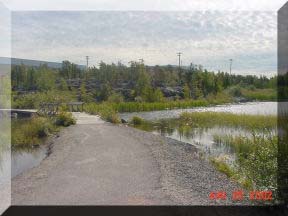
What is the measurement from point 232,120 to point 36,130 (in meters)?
10.1

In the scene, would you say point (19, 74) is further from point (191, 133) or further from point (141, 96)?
point (191, 133)

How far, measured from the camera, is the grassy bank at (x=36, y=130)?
15164 mm

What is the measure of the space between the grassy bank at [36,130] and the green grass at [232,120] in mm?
6917

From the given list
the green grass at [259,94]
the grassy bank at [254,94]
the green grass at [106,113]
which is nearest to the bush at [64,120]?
the green grass at [106,113]

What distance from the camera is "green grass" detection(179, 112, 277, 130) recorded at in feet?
57.8

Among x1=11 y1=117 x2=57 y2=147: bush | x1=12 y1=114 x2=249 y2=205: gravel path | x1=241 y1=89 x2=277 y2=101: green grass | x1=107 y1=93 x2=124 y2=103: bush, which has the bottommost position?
x1=12 y1=114 x2=249 y2=205: gravel path

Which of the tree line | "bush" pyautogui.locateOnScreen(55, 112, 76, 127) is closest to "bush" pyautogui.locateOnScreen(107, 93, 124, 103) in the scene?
the tree line

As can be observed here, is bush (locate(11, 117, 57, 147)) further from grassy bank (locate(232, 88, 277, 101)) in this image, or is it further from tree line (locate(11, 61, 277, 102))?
grassy bank (locate(232, 88, 277, 101))

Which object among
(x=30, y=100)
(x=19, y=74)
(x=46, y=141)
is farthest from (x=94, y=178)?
(x=19, y=74)

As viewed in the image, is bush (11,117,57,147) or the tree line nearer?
bush (11,117,57,147)

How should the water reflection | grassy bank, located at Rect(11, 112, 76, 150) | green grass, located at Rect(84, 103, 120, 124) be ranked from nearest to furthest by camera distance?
the water reflection → grassy bank, located at Rect(11, 112, 76, 150) → green grass, located at Rect(84, 103, 120, 124)

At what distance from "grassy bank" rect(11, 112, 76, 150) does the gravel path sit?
3.01 metres

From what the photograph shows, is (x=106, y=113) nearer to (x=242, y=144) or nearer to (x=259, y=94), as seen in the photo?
(x=242, y=144)

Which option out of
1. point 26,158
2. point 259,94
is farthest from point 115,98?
point 259,94
